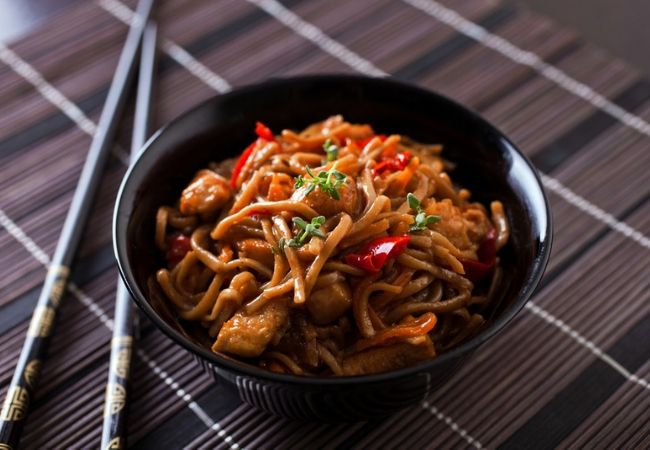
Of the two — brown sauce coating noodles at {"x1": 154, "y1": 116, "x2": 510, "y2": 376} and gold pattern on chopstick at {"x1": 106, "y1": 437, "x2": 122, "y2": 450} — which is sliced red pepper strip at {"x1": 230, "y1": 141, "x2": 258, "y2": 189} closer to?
brown sauce coating noodles at {"x1": 154, "y1": 116, "x2": 510, "y2": 376}

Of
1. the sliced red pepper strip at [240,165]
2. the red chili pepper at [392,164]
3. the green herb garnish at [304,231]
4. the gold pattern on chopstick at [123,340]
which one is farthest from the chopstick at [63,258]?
the red chili pepper at [392,164]

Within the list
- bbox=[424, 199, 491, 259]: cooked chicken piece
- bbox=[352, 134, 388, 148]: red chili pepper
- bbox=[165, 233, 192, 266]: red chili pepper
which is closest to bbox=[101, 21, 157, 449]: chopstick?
bbox=[165, 233, 192, 266]: red chili pepper

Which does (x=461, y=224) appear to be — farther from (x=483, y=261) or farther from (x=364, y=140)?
(x=364, y=140)

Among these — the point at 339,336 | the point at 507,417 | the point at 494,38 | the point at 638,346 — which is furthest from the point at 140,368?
the point at 494,38

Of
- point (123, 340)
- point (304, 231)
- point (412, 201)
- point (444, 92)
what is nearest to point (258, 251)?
point (304, 231)

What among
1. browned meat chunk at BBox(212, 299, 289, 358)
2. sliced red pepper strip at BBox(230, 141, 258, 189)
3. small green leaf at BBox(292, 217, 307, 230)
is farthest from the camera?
sliced red pepper strip at BBox(230, 141, 258, 189)

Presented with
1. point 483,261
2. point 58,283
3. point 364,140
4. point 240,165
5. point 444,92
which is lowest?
point 444,92

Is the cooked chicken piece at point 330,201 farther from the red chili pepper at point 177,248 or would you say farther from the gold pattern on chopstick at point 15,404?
the gold pattern on chopstick at point 15,404
